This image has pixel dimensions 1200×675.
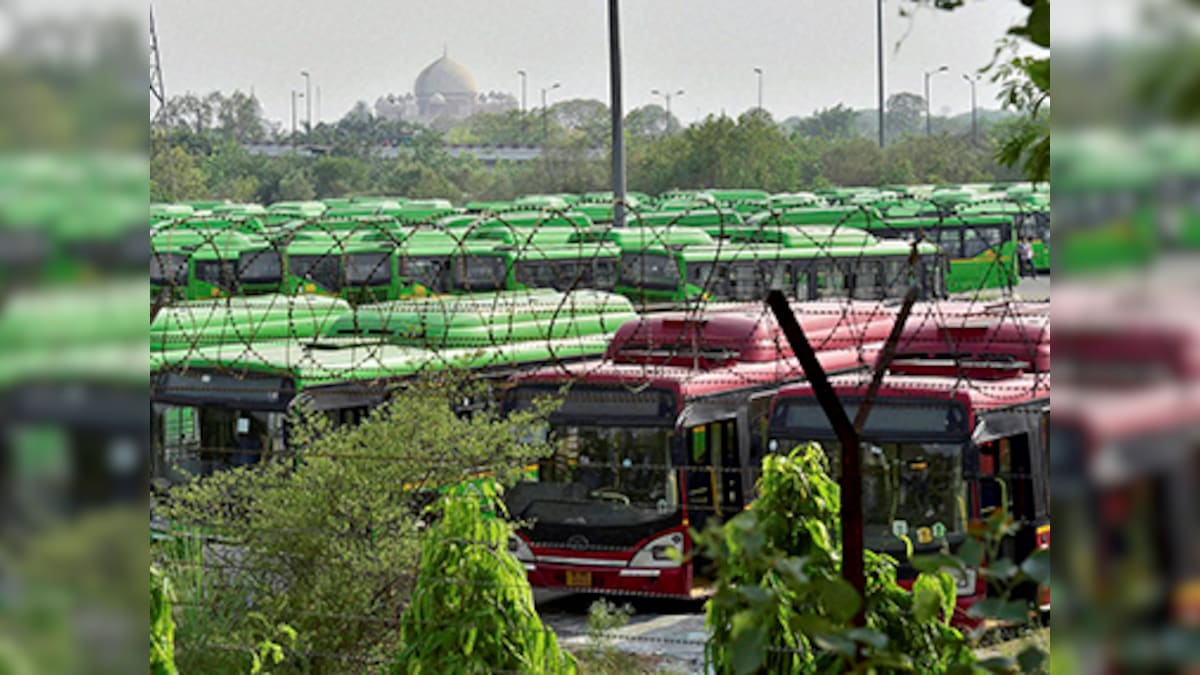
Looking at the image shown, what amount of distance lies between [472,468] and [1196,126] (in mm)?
7288

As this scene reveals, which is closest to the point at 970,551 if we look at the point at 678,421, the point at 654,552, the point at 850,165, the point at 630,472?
the point at 654,552

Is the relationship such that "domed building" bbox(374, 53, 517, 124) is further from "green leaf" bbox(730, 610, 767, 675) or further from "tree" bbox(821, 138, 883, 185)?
"green leaf" bbox(730, 610, 767, 675)

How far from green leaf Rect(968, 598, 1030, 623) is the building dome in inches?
4700

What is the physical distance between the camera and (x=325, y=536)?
22.3ft

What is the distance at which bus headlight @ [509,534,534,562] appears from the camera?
1094cm

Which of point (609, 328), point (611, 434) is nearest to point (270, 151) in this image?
point (609, 328)

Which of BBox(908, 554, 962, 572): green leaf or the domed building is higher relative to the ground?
the domed building

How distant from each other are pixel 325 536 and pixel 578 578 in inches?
166

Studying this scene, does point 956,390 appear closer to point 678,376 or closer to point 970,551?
point 678,376

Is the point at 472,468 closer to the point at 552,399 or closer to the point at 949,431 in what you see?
the point at 552,399

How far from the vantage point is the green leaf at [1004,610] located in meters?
1.76

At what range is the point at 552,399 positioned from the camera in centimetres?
1053

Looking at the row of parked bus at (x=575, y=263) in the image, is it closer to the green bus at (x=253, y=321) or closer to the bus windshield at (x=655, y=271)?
the bus windshield at (x=655, y=271)

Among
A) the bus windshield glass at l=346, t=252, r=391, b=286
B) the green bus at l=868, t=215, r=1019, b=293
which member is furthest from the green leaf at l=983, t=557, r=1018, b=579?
the green bus at l=868, t=215, r=1019, b=293
